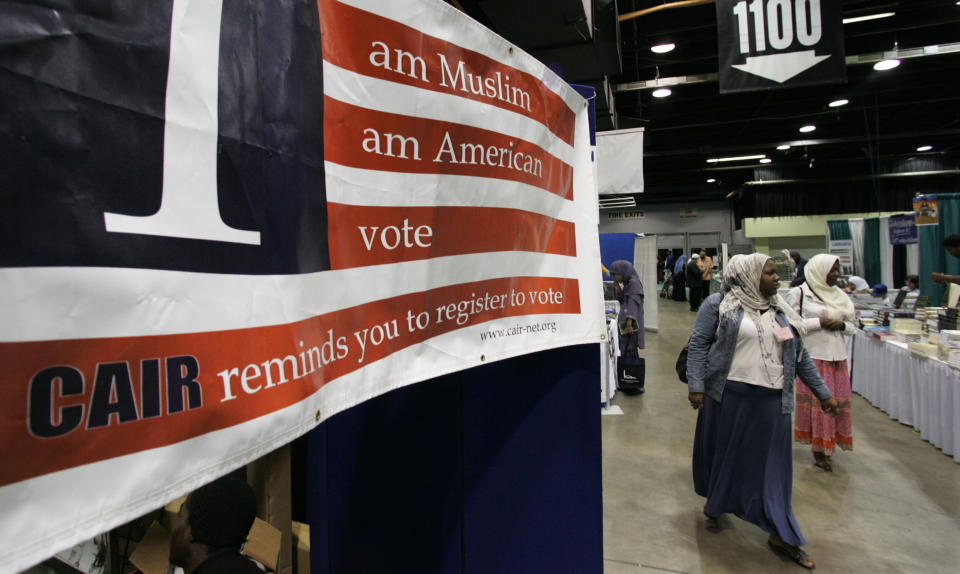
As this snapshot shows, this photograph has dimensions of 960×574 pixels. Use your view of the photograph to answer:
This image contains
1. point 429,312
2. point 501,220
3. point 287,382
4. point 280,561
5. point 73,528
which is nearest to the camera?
point 73,528

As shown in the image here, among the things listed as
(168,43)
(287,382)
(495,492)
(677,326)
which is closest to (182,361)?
(287,382)

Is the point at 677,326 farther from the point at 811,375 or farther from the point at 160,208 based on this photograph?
the point at 160,208

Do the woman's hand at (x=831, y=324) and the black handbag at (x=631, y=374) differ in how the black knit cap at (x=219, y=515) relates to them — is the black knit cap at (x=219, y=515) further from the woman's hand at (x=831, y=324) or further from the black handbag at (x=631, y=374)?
the black handbag at (x=631, y=374)

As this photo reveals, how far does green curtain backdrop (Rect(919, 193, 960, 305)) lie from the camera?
8.05 meters

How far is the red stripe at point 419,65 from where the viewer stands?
2.89ft

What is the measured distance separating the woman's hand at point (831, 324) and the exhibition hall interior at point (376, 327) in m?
0.02

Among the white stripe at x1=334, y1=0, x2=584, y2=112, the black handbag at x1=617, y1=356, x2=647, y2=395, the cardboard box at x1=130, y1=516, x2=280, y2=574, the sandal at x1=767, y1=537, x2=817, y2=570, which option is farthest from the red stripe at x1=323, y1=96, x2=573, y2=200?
the black handbag at x1=617, y1=356, x2=647, y2=395

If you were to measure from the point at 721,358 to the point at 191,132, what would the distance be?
9.37ft

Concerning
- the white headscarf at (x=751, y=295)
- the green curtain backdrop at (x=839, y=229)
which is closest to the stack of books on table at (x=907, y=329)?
the white headscarf at (x=751, y=295)

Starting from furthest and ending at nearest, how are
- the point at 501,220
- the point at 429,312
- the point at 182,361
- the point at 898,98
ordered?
the point at 898,98 < the point at 501,220 < the point at 429,312 < the point at 182,361

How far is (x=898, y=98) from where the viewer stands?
1095 centimetres

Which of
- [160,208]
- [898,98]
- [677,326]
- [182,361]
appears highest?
[898,98]

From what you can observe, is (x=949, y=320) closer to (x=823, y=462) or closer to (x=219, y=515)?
(x=823, y=462)

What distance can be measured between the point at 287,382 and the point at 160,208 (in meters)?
0.30
